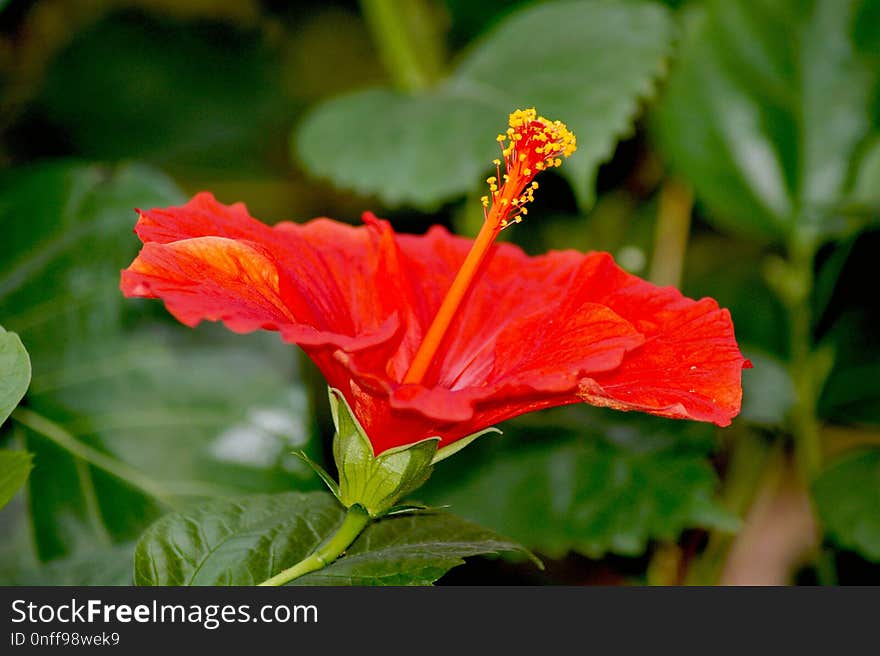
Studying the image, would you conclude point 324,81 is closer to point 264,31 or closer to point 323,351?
point 264,31

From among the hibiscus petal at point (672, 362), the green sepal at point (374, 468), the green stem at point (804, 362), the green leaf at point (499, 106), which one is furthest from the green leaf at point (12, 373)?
the green stem at point (804, 362)

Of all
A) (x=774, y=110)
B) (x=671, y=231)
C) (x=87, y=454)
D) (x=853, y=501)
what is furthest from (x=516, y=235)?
(x=87, y=454)

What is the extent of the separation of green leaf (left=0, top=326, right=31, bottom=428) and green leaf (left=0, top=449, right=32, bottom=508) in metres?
0.04

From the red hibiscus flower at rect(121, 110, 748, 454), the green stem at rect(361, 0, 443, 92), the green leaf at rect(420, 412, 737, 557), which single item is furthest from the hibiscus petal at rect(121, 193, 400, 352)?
the green stem at rect(361, 0, 443, 92)

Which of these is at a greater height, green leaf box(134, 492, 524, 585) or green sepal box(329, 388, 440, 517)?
green sepal box(329, 388, 440, 517)

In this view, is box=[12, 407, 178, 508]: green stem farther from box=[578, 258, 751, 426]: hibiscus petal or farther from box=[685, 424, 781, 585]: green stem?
box=[685, 424, 781, 585]: green stem

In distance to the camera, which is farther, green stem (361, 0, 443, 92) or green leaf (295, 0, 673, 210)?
green stem (361, 0, 443, 92)

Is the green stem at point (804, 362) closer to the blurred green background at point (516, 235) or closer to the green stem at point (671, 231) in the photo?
the blurred green background at point (516, 235)

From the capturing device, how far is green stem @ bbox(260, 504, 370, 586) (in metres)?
0.50

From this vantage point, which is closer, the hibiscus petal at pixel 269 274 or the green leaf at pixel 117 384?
the hibiscus petal at pixel 269 274

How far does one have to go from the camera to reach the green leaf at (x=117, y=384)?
0.75m

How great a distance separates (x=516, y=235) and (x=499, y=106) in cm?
23

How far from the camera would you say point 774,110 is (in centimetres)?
108
